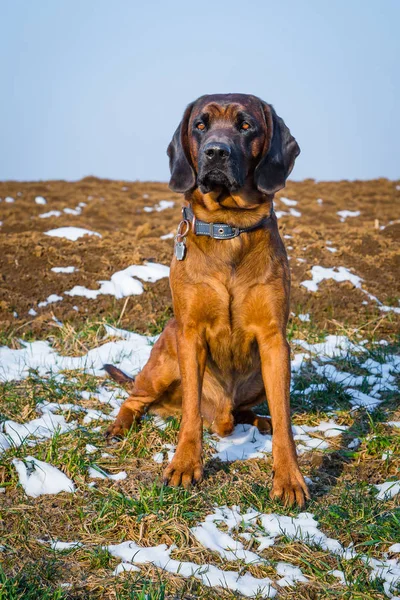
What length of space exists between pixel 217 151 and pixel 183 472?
1628mm

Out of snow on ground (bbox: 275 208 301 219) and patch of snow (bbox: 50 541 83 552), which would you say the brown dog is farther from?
snow on ground (bbox: 275 208 301 219)

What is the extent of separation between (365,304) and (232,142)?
3.88 meters

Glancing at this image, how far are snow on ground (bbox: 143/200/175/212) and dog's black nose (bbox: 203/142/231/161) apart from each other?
12.0 metres

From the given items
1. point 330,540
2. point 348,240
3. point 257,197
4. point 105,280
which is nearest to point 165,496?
point 330,540

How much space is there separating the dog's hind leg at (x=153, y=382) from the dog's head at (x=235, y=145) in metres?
0.95

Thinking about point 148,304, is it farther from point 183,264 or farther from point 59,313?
point 183,264

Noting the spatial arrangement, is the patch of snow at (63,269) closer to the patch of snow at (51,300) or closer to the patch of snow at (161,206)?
the patch of snow at (51,300)

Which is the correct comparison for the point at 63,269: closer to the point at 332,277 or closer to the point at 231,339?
the point at 332,277

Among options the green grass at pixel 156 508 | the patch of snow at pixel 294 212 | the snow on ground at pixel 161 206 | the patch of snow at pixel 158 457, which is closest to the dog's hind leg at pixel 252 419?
the green grass at pixel 156 508

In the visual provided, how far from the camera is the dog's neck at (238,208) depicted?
3.42 metres

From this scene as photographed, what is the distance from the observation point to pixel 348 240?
8867 mm

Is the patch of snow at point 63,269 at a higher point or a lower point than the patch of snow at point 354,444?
higher

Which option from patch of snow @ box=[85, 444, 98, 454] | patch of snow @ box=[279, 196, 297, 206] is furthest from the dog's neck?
patch of snow @ box=[279, 196, 297, 206]

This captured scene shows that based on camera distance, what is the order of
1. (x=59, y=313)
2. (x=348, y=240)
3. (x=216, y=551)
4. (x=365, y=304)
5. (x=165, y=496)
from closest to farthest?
(x=216, y=551)
(x=165, y=496)
(x=59, y=313)
(x=365, y=304)
(x=348, y=240)
